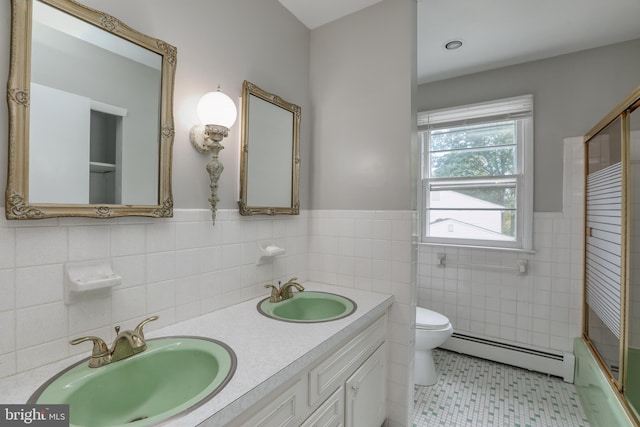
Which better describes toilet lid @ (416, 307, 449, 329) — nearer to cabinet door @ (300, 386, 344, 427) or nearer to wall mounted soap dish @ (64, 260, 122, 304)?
cabinet door @ (300, 386, 344, 427)

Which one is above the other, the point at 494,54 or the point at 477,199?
the point at 494,54

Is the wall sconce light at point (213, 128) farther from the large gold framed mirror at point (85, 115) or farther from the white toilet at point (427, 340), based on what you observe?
the white toilet at point (427, 340)

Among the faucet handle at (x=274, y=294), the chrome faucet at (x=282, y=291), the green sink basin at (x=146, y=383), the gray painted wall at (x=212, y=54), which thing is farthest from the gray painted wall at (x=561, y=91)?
the green sink basin at (x=146, y=383)

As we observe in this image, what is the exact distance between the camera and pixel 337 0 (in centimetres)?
175

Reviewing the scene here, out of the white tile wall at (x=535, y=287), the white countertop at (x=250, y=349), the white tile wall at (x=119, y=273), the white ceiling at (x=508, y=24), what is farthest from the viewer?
the white tile wall at (x=535, y=287)

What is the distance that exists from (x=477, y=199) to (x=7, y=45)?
2938 millimetres

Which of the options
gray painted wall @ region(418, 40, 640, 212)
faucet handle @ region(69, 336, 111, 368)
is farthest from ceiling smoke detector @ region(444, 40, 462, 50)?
faucet handle @ region(69, 336, 111, 368)

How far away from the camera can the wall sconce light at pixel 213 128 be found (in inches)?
49.4

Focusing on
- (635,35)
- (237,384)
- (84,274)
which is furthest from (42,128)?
(635,35)

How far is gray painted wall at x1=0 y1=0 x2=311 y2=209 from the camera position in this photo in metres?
1.18

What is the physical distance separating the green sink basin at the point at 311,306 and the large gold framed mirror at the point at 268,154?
1.64ft

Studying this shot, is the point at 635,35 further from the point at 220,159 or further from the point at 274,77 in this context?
the point at 220,159

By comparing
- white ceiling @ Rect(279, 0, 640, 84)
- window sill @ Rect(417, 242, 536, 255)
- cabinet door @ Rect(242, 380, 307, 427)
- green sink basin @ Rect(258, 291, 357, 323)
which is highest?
white ceiling @ Rect(279, 0, 640, 84)

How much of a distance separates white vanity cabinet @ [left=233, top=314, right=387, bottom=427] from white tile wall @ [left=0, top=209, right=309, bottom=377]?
576 millimetres
